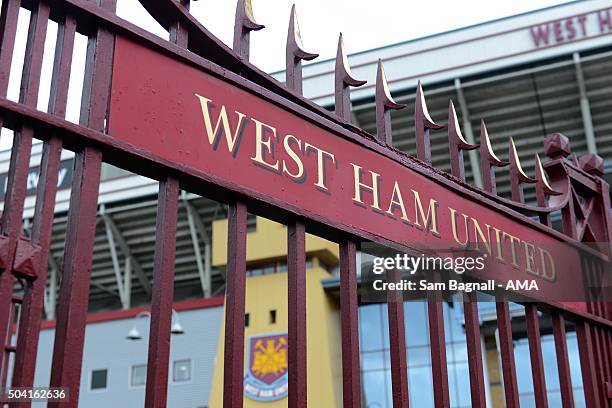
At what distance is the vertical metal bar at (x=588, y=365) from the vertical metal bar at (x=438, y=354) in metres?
1.56

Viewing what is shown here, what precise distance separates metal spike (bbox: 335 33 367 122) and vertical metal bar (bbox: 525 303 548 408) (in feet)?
5.54

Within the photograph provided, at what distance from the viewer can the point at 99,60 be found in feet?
9.14

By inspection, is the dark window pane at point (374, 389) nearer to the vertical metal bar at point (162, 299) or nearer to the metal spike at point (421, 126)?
the metal spike at point (421, 126)

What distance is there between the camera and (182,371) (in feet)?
93.2

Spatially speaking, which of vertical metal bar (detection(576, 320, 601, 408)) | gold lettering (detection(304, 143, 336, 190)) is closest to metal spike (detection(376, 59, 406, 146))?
gold lettering (detection(304, 143, 336, 190))

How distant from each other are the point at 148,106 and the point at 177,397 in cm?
2642

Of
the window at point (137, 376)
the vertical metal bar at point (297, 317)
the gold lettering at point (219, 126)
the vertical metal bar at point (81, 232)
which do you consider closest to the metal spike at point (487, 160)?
the vertical metal bar at point (297, 317)

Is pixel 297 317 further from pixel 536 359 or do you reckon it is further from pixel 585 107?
pixel 585 107

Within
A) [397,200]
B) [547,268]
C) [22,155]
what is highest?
[397,200]

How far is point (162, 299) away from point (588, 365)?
320cm

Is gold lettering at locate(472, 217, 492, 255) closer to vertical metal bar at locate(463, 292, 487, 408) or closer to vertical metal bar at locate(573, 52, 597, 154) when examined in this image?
vertical metal bar at locate(463, 292, 487, 408)

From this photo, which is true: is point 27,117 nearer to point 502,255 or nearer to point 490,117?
point 502,255

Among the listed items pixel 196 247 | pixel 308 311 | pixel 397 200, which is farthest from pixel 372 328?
pixel 397 200

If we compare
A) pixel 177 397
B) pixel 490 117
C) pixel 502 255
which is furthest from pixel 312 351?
pixel 502 255
